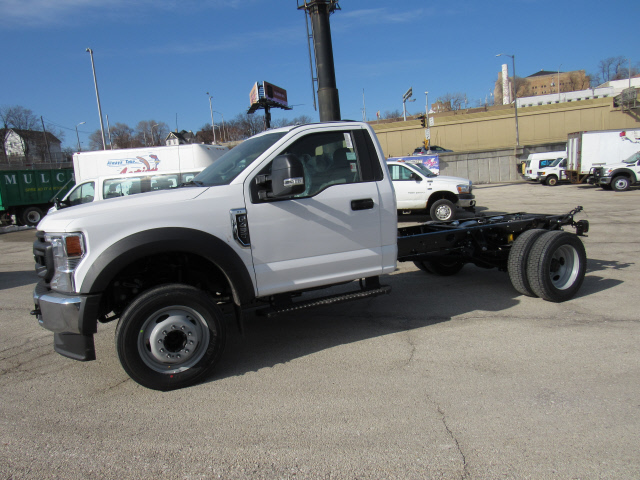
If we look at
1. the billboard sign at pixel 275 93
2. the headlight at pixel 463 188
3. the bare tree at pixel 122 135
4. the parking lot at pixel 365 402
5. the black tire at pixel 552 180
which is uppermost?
the bare tree at pixel 122 135

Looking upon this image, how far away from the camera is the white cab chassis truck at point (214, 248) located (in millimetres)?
3619

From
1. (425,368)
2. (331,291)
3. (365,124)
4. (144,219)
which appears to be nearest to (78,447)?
(144,219)

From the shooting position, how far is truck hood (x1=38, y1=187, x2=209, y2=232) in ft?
11.9

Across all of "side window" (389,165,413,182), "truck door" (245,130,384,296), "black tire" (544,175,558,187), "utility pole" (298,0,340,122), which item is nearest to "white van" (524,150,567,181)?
"black tire" (544,175,558,187)

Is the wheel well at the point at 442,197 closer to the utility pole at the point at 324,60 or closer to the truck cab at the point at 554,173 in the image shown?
the utility pole at the point at 324,60

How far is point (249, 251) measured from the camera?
4031 millimetres

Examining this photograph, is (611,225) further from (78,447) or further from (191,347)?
(78,447)

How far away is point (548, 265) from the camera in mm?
5508

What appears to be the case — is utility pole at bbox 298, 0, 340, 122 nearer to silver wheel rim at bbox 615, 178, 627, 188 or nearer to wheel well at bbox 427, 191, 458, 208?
wheel well at bbox 427, 191, 458, 208

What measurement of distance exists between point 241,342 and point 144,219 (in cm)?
184

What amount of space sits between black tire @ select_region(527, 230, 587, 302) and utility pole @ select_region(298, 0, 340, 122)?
6.87 metres

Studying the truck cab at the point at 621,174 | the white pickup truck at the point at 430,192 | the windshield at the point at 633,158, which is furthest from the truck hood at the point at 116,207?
the windshield at the point at 633,158

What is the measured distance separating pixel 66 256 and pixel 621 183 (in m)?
24.2

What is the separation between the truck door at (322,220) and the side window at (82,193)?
11082 millimetres
